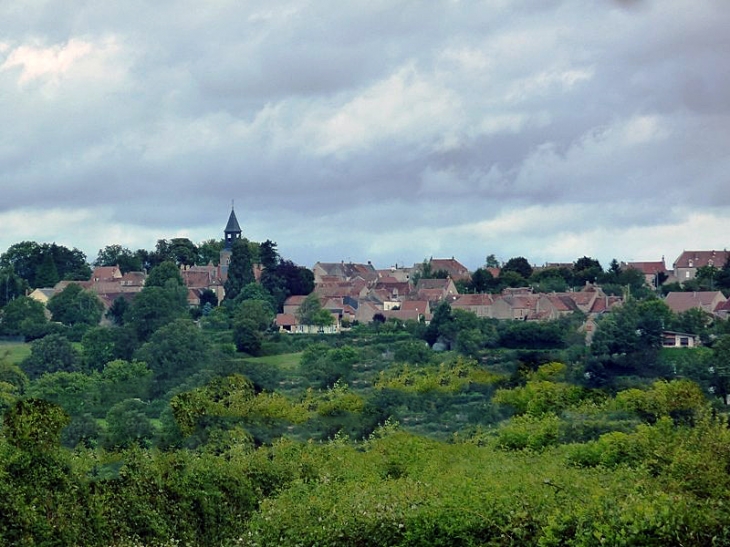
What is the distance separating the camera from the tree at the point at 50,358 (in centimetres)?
6750

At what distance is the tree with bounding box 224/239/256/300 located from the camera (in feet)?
297

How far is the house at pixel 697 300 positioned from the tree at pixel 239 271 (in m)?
27.6

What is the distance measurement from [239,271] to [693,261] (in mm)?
40069

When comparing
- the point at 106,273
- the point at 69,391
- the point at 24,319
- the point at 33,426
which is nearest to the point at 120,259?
the point at 106,273

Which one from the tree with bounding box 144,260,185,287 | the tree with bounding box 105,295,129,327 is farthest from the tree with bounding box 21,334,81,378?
the tree with bounding box 144,260,185,287

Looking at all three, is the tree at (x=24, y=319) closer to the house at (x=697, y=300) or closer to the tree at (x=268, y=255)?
the tree at (x=268, y=255)

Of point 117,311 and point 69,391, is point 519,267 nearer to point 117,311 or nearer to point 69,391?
point 117,311

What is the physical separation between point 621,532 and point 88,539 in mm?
8261

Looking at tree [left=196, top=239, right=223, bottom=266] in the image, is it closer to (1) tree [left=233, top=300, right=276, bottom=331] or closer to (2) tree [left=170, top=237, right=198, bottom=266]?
(2) tree [left=170, top=237, right=198, bottom=266]

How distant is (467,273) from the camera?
12206cm

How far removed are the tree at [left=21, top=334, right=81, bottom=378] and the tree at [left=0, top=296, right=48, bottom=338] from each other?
35.0ft

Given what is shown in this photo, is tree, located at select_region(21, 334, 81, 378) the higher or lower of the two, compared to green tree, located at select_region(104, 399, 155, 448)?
higher

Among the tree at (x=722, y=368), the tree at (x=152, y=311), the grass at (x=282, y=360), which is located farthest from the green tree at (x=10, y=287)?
the tree at (x=722, y=368)

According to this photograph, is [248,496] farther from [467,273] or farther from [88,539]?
[467,273]
